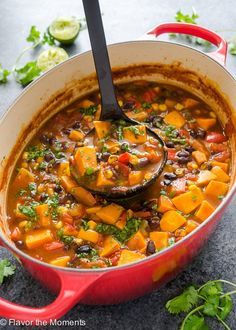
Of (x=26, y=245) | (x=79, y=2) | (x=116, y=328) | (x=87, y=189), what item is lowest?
(x=116, y=328)

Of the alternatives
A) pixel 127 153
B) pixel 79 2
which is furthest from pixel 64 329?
pixel 79 2

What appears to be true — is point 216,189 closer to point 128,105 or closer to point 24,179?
point 128,105

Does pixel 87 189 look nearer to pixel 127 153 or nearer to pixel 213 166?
pixel 127 153

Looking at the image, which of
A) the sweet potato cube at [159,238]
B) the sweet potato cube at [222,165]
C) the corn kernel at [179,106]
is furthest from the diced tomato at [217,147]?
the sweet potato cube at [159,238]

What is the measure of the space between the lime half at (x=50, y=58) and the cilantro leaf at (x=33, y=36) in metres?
0.21

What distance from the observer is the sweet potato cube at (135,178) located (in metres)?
2.62

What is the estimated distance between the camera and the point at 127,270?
6.87 feet

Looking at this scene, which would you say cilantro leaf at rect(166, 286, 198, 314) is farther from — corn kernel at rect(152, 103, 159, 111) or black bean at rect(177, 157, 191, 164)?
corn kernel at rect(152, 103, 159, 111)

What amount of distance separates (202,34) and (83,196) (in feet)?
3.65

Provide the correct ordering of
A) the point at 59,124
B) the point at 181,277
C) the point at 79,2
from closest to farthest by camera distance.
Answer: the point at 181,277 → the point at 59,124 → the point at 79,2

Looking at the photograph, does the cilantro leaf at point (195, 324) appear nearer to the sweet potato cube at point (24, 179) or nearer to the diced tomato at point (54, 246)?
the diced tomato at point (54, 246)

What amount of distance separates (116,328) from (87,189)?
26.4 inches

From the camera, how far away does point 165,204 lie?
266cm

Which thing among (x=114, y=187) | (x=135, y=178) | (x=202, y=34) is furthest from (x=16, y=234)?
(x=202, y=34)
